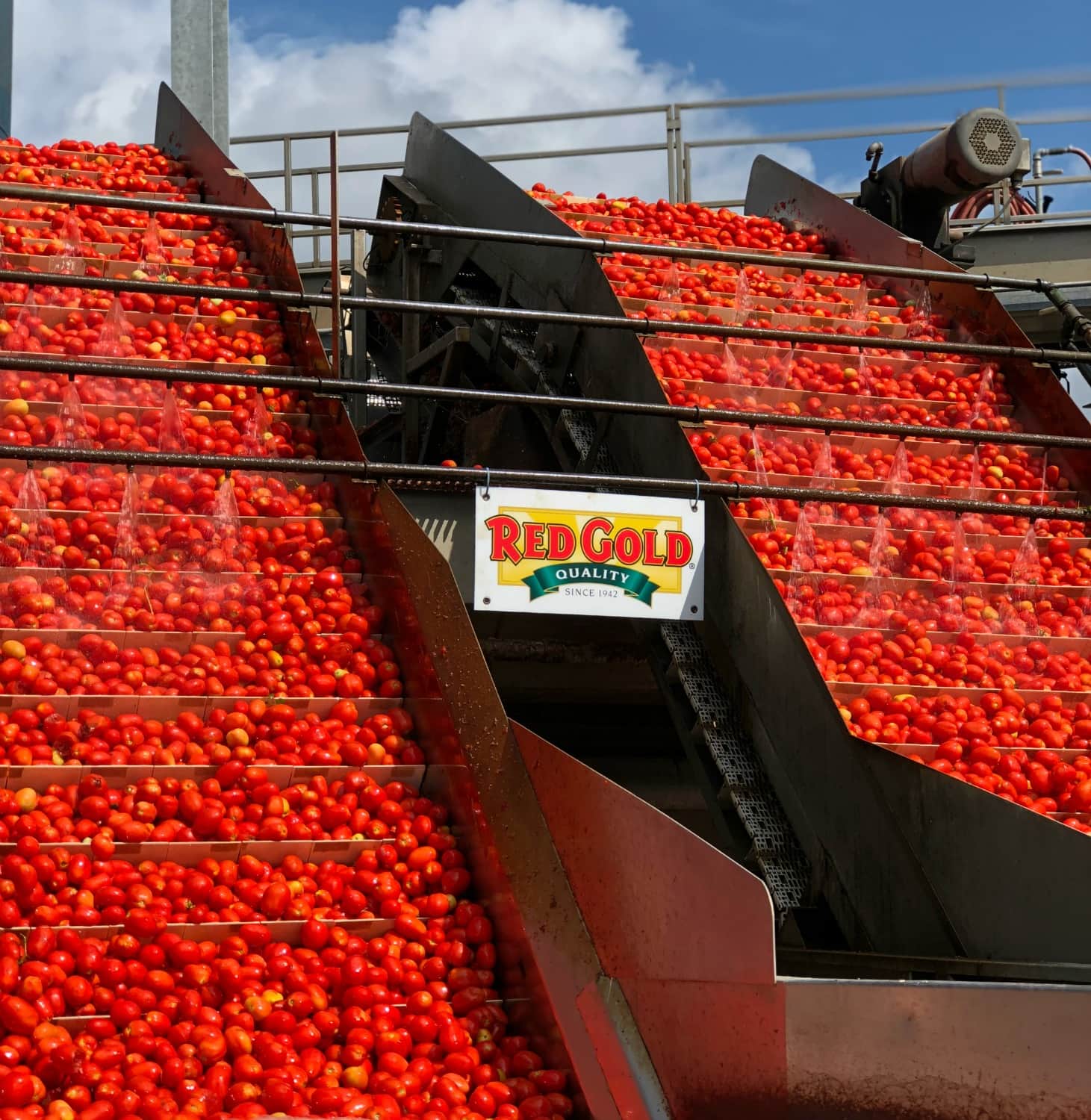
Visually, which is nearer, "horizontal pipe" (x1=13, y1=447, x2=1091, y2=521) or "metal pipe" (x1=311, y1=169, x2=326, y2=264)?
"horizontal pipe" (x1=13, y1=447, x2=1091, y2=521)

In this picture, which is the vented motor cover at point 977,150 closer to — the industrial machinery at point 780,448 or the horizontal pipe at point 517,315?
the industrial machinery at point 780,448

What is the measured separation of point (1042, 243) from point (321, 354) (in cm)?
745

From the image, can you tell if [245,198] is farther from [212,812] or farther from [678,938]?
[678,938]

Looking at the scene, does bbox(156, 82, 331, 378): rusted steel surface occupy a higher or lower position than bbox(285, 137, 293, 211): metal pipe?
lower

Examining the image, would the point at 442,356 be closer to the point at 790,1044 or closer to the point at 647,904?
the point at 647,904

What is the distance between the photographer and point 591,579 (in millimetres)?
5293

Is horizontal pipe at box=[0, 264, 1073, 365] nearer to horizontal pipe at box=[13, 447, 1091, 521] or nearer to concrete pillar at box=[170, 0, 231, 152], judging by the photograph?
horizontal pipe at box=[13, 447, 1091, 521]

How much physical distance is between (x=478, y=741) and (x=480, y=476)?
1.53 metres

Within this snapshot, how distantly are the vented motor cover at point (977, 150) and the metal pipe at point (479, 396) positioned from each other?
2.55 metres

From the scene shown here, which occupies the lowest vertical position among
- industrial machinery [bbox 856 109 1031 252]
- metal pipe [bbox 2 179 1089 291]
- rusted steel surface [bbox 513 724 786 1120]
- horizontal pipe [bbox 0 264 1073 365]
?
rusted steel surface [bbox 513 724 786 1120]

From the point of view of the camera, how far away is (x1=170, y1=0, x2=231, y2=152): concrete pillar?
398 inches

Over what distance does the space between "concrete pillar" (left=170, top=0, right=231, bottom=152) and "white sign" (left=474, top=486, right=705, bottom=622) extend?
641cm

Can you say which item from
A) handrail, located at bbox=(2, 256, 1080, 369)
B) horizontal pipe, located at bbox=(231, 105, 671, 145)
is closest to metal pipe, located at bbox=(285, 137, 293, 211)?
horizontal pipe, located at bbox=(231, 105, 671, 145)

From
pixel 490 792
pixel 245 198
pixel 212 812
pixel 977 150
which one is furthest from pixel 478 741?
pixel 977 150
